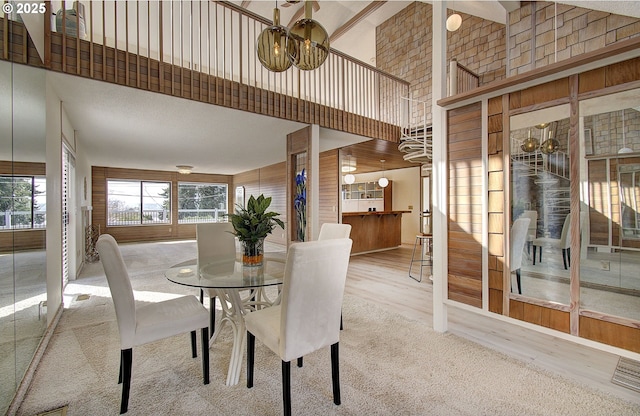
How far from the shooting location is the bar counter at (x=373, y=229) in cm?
655

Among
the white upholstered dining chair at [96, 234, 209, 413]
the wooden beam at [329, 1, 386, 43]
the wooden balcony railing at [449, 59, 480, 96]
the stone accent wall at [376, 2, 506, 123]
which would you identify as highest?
the wooden beam at [329, 1, 386, 43]

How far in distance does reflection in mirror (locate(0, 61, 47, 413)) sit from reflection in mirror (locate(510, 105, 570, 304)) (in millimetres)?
3326

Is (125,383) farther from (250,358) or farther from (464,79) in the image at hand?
(464,79)

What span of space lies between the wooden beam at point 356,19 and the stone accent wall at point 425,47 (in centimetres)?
95

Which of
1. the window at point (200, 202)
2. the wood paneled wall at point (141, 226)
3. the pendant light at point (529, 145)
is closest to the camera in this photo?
the pendant light at point (529, 145)

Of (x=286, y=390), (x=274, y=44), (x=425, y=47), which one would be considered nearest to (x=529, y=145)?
(x=274, y=44)

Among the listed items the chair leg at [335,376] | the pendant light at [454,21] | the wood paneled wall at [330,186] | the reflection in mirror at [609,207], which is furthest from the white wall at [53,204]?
the pendant light at [454,21]

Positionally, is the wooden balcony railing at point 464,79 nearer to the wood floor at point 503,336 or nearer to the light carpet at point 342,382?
the wood floor at point 503,336

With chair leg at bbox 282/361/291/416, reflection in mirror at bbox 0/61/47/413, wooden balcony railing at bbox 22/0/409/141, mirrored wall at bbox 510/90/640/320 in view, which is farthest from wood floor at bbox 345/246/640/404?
reflection in mirror at bbox 0/61/47/413

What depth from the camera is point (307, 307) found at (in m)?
1.49

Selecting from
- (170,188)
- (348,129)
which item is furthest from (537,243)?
(170,188)

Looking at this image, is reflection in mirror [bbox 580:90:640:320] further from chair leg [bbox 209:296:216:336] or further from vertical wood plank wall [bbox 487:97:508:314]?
chair leg [bbox 209:296:216:336]

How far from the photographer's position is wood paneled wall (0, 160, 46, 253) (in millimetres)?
1629

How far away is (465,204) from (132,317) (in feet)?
8.42
